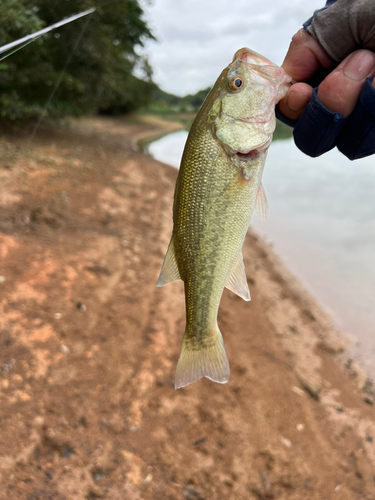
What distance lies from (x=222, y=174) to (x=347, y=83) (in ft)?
2.54

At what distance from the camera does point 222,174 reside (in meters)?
2.10

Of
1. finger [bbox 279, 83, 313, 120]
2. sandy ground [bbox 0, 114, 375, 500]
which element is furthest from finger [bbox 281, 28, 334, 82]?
sandy ground [bbox 0, 114, 375, 500]

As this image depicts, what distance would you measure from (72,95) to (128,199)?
668 centimetres

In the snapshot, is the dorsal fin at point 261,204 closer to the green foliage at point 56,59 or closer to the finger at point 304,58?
the finger at point 304,58

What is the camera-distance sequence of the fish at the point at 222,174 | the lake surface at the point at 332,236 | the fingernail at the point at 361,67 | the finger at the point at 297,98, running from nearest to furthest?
1. the fingernail at the point at 361,67
2. the finger at the point at 297,98
3. the fish at the point at 222,174
4. the lake surface at the point at 332,236

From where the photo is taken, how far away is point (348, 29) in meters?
1.77

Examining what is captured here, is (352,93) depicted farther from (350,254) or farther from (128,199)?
(350,254)

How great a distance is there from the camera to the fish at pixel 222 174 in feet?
6.91

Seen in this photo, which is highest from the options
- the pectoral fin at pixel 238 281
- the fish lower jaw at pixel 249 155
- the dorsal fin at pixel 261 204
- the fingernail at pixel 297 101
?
the fingernail at pixel 297 101

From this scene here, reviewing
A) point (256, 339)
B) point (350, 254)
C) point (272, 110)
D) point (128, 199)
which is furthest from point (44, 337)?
point (350, 254)

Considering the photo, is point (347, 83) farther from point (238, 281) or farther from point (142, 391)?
point (142, 391)

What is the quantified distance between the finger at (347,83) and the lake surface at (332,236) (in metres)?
5.99

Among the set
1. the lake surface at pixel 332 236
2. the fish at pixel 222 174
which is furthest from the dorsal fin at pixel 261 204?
the lake surface at pixel 332 236

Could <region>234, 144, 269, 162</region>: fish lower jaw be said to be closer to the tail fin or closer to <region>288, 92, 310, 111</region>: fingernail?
<region>288, 92, 310, 111</region>: fingernail
